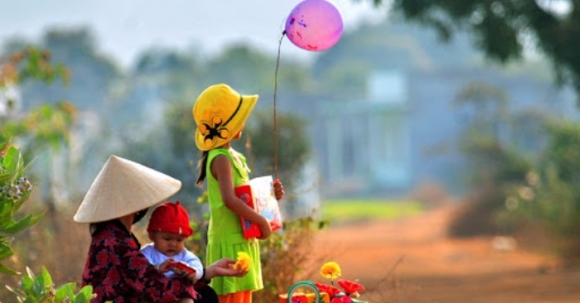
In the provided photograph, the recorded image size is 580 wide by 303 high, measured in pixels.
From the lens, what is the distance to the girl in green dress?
21.1 ft

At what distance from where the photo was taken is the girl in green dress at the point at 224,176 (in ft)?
21.1

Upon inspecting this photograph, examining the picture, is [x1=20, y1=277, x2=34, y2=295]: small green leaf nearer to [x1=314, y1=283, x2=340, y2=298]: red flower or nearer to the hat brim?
the hat brim

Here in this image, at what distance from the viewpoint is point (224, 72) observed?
83.7m

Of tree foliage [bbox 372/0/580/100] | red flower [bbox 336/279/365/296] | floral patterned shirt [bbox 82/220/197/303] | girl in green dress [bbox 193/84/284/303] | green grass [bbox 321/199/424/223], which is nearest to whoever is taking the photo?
floral patterned shirt [bbox 82/220/197/303]

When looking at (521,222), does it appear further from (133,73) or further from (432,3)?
(133,73)

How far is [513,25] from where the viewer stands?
1823 centimetres

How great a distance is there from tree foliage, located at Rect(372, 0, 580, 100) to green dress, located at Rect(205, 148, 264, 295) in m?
11.3

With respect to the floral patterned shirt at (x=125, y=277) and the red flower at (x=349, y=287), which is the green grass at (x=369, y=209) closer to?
the red flower at (x=349, y=287)

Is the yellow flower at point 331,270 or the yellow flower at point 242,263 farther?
the yellow flower at point 331,270

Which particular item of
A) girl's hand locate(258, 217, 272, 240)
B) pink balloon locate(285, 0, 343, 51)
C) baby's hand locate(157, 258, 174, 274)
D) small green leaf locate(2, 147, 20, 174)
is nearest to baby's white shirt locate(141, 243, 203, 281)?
baby's hand locate(157, 258, 174, 274)

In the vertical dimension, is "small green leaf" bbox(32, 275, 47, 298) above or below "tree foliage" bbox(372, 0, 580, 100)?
below

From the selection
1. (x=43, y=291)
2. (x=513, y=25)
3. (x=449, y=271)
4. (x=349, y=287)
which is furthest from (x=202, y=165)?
(x=449, y=271)

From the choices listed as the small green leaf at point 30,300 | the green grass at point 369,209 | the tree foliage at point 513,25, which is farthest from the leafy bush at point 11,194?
the green grass at point 369,209

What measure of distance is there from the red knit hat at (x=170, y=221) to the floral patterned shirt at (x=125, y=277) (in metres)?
0.16
